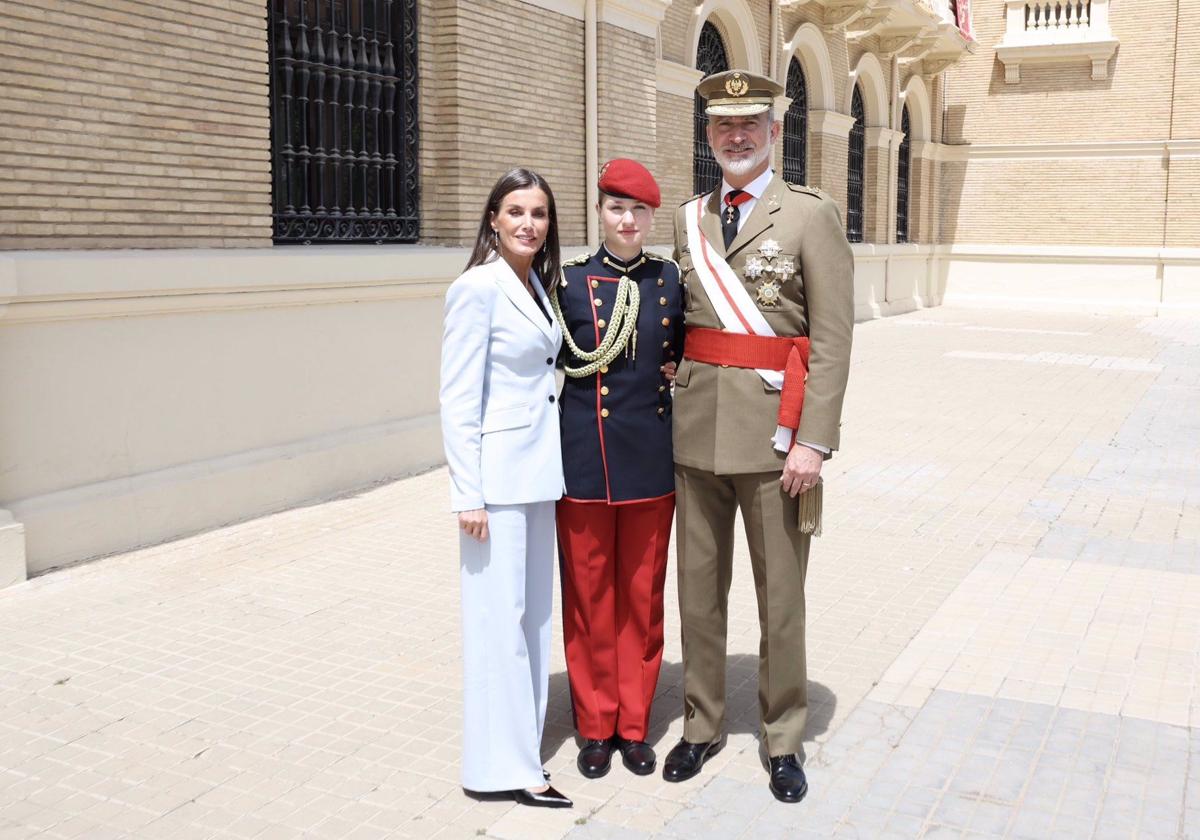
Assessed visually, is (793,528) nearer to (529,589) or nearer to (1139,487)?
(529,589)

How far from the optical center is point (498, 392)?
3480 millimetres

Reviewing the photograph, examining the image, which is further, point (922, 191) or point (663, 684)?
point (922, 191)

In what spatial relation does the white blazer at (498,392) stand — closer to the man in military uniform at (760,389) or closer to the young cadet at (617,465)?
the young cadet at (617,465)

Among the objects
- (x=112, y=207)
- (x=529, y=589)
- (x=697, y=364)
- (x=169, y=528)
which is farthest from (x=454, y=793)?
(x=112, y=207)

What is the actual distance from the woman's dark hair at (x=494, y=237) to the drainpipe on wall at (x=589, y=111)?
708 cm

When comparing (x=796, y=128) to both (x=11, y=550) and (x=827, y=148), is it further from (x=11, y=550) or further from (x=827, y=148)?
(x=11, y=550)

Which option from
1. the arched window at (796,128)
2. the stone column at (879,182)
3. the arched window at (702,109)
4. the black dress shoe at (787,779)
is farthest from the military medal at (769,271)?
the stone column at (879,182)

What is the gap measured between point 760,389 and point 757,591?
637 mm

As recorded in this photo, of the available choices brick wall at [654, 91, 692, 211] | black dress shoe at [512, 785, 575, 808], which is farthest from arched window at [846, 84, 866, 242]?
black dress shoe at [512, 785, 575, 808]

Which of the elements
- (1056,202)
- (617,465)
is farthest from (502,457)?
(1056,202)

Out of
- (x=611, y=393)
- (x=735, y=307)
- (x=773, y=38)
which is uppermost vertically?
(x=773, y=38)

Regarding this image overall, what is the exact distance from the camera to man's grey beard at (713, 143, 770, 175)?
11.7 feet

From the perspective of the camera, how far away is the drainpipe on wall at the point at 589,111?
1056 centimetres

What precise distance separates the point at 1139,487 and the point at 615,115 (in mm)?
5462
